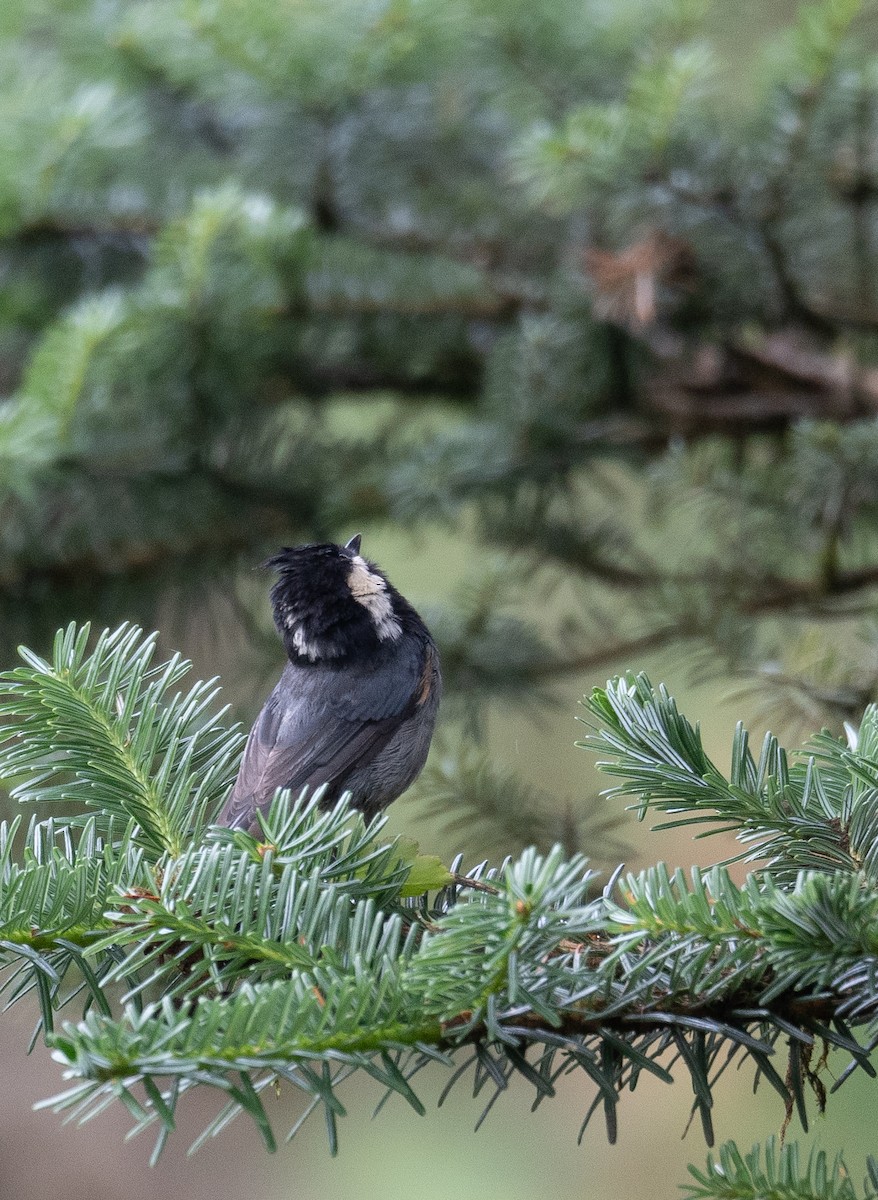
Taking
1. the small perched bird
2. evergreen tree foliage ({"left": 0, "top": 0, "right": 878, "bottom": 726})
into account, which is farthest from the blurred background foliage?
the small perched bird

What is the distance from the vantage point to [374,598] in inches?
61.2

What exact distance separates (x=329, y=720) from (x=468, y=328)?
0.95 metres

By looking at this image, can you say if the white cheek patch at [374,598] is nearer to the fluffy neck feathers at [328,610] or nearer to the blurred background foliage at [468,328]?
the fluffy neck feathers at [328,610]

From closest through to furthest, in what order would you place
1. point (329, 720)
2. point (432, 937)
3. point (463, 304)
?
point (432, 937) → point (329, 720) → point (463, 304)

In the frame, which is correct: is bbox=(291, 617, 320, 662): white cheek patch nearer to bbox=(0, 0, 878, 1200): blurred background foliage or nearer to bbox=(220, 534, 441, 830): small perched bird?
bbox=(220, 534, 441, 830): small perched bird

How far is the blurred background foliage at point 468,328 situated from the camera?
5.27 feet

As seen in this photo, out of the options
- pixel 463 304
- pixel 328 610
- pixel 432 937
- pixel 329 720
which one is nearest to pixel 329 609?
pixel 328 610

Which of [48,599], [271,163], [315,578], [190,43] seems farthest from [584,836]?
[190,43]

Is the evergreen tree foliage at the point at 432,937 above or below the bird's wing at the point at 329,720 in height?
below

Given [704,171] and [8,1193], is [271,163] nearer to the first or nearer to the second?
[704,171]

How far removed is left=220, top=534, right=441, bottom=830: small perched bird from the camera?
1.39 metres

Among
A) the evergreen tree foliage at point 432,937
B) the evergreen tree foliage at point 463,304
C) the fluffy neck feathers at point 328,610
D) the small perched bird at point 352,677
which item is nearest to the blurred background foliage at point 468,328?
the evergreen tree foliage at point 463,304

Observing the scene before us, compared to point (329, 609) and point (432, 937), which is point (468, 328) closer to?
point (329, 609)

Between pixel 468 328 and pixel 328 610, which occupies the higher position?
pixel 468 328
